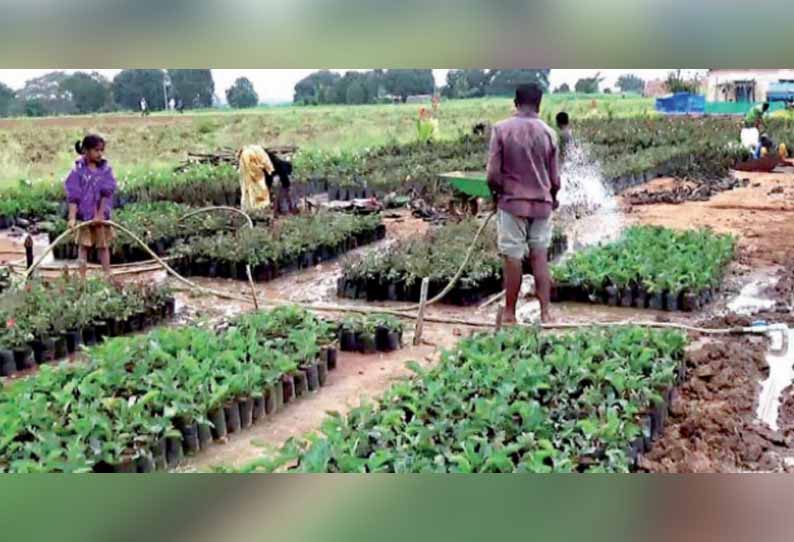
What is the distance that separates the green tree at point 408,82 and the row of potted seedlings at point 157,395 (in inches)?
59.1

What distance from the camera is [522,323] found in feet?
18.7

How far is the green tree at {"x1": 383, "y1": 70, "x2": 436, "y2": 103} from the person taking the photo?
16.0 feet

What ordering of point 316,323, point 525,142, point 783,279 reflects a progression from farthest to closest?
point 783,279 < point 316,323 < point 525,142

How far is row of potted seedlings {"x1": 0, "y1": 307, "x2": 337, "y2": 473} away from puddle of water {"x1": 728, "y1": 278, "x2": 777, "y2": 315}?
9.76 ft

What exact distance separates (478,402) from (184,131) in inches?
133

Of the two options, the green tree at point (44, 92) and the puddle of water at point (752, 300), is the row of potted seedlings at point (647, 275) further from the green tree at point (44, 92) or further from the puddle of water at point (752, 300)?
the green tree at point (44, 92)

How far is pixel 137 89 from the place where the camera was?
520 cm

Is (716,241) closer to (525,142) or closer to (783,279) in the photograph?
(783,279)

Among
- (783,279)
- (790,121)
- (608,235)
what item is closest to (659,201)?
(608,235)

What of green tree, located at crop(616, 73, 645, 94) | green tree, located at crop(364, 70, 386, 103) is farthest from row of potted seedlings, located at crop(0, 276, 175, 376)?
green tree, located at crop(616, 73, 645, 94)

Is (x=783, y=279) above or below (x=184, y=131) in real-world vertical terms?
below

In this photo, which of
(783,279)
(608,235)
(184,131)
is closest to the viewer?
(184,131)

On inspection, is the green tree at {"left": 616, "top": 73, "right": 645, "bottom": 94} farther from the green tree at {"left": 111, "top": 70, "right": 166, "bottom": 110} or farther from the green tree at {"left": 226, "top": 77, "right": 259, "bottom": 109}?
the green tree at {"left": 111, "top": 70, "right": 166, "bottom": 110}

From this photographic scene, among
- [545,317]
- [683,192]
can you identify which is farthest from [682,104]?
[683,192]
